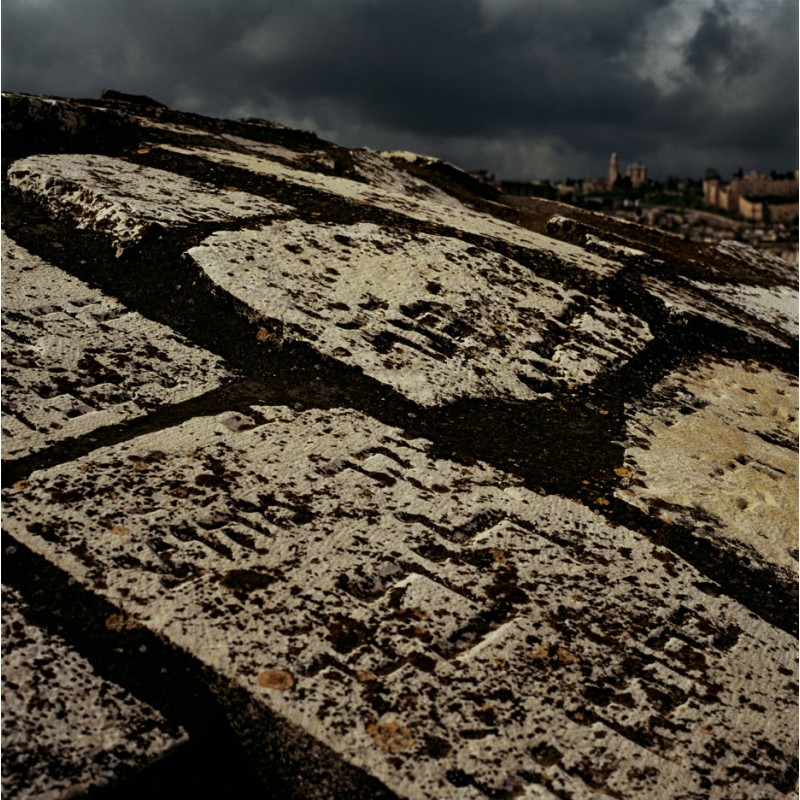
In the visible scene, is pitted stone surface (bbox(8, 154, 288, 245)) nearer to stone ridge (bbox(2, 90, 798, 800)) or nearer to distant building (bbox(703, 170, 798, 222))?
stone ridge (bbox(2, 90, 798, 800))

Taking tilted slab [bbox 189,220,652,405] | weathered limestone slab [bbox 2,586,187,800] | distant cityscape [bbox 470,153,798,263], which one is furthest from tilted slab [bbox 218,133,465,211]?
distant cityscape [bbox 470,153,798,263]

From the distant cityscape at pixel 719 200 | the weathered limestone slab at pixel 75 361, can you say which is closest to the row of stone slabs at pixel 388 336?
the weathered limestone slab at pixel 75 361

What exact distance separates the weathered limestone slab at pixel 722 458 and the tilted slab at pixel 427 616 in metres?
0.33

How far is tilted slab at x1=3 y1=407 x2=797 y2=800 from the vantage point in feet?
5.18

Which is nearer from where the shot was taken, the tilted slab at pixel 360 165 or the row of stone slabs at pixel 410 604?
the row of stone slabs at pixel 410 604

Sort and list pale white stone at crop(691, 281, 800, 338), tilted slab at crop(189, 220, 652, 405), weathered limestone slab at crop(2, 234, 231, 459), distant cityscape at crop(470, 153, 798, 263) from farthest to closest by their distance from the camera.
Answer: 1. distant cityscape at crop(470, 153, 798, 263)
2. pale white stone at crop(691, 281, 800, 338)
3. tilted slab at crop(189, 220, 652, 405)
4. weathered limestone slab at crop(2, 234, 231, 459)

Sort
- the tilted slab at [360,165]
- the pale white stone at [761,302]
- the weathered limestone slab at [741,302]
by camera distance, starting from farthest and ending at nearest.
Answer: the tilted slab at [360,165] < the pale white stone at [761,302] < the weathered limestone slab at [741,302]

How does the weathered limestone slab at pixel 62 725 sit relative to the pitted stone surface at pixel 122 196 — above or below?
below

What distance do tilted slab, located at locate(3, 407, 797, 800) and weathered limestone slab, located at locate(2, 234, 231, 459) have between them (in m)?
0.20

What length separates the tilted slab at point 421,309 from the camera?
2891 millimetres

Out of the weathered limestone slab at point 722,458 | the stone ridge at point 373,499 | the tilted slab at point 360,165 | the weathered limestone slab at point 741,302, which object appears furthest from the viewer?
the tilted slab at point 360,165

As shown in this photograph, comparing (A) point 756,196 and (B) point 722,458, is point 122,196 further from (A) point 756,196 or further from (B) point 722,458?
(A) point 756,196

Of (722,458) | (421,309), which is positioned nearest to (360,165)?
(421,309)

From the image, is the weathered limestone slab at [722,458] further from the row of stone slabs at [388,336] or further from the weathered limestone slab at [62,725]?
the weathered limestone slab at [62,725]
